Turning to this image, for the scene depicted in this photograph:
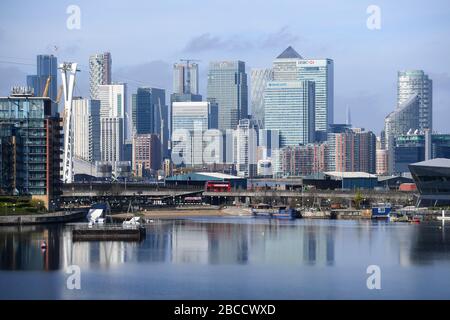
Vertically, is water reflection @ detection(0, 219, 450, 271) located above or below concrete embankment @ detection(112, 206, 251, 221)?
above

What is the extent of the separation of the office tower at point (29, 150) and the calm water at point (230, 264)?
1295 cm

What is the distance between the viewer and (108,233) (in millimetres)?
61781

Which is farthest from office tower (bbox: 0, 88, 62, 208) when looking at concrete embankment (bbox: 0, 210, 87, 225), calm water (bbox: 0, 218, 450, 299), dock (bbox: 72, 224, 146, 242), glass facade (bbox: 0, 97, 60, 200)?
dock (bbox: 72, 224, 146, 242)

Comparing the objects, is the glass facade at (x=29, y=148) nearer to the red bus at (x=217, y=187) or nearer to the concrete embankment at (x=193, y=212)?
the concrete embankment at (x=193, y=212)

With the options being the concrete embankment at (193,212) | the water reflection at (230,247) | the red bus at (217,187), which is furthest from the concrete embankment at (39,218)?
the red bus at (217,187)

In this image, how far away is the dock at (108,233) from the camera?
199 ft

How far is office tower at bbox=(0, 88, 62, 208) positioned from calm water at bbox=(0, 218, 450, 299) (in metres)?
13.0

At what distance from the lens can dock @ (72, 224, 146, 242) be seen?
2384 inches

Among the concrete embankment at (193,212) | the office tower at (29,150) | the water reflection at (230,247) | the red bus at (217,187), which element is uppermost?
the office tower at (29,150)

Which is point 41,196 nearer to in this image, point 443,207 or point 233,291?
point 443,207

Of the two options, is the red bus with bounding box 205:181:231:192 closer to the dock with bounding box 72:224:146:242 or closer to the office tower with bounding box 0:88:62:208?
the office tower with bounding box 0:88:62:208
